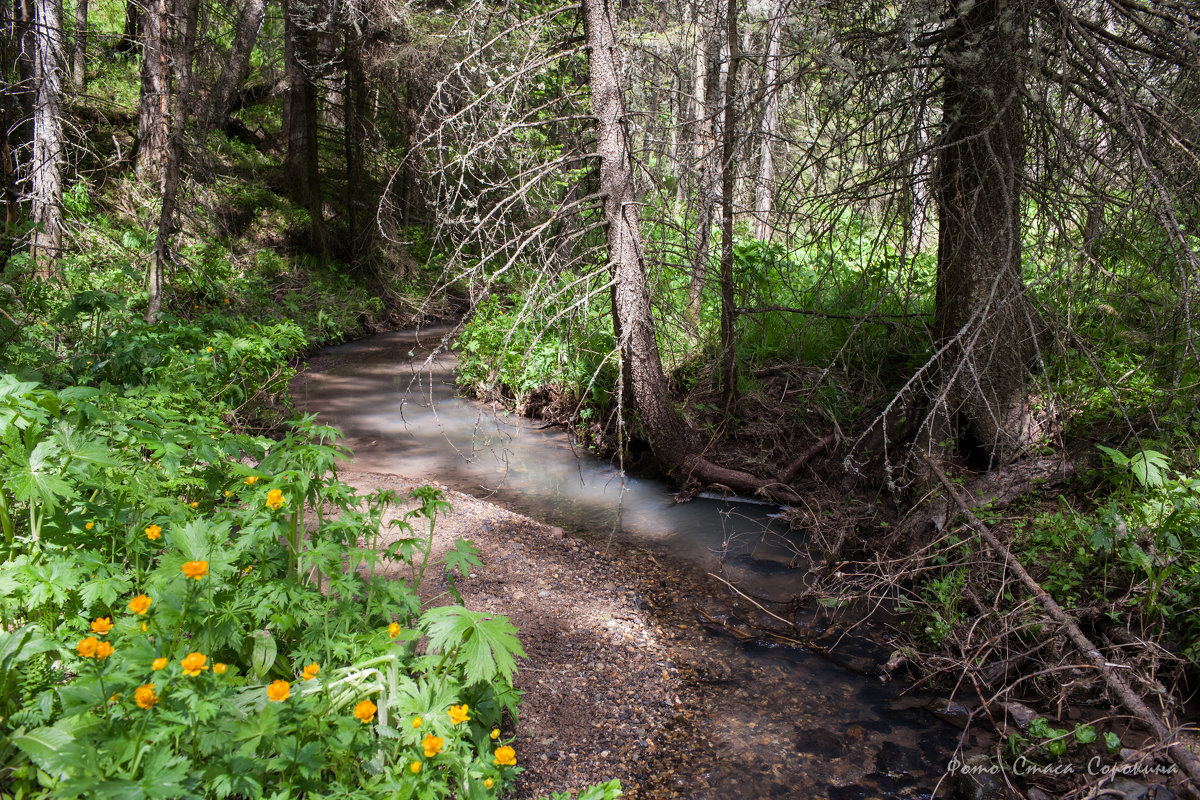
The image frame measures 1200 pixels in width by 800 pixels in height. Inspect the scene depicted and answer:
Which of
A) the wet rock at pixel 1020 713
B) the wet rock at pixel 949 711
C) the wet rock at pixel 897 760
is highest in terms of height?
the wet rock at pixel 1020 713

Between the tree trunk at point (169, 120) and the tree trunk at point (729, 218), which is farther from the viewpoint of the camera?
the tree trunk at point (169, 120)

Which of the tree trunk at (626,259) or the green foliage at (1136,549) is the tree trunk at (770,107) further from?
the green foliage at (1136,549)

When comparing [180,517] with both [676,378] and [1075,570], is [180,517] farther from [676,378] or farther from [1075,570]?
[676,378]

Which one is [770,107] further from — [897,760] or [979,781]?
[979,781]

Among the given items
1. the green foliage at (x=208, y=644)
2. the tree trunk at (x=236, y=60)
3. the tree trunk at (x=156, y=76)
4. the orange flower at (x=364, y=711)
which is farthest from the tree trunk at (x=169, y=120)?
the tree trunk at (x=236, y=60)

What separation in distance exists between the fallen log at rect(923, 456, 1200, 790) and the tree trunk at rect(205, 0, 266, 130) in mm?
14831

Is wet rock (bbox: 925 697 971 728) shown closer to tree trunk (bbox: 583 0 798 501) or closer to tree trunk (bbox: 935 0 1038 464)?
tree trunk (bbox: 935 0 1038 464)

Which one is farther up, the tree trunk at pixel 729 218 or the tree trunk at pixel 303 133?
the tree trunk at pixel 303 133

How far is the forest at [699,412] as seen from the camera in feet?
6.77

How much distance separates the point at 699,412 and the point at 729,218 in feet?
6.21

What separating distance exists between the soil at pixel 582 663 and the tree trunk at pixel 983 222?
2310mm

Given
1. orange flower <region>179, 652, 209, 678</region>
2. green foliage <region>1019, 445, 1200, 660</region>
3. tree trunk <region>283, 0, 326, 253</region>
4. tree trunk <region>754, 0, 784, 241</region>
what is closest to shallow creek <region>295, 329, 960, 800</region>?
green foliage <region>1019, 445, 1200, 660</region>

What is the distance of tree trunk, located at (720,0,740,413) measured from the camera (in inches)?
221

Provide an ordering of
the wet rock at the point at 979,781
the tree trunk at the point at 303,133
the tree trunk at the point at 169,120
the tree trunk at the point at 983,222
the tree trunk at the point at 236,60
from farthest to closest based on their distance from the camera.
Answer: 1. the tree trunk at the point at 236,60
2. the tree trunk at the point at 303,133
3. the tree trunk at the point at 169,120
4. the tree trunk at the point at 983,222
5. the wet rock at the point at 979,781
